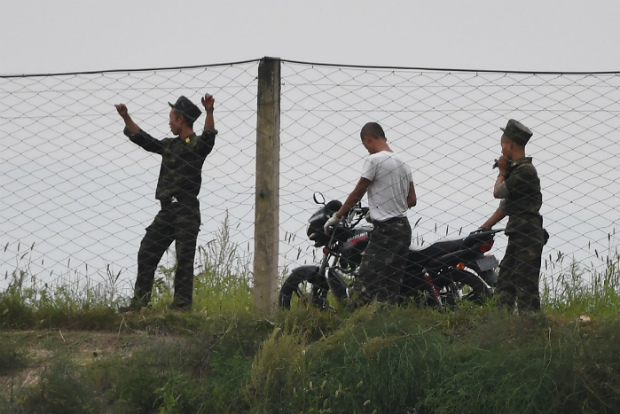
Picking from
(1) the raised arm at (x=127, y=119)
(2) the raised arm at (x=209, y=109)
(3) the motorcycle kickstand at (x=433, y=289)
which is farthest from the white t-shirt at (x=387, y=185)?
(1) the raised arm at (x=127, y=119)

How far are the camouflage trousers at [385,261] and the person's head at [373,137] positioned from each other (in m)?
0.54

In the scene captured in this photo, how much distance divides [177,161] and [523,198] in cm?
270

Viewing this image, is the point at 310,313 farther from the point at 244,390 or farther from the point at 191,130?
the point at 191,130

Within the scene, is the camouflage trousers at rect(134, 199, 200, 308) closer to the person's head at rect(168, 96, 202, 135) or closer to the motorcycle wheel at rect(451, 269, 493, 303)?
the person's head at rect(168, 96, 202, 135)

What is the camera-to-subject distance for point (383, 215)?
27.6 feet

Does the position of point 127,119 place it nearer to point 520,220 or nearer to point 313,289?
point 313,289

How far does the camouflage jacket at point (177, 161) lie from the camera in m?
8.91

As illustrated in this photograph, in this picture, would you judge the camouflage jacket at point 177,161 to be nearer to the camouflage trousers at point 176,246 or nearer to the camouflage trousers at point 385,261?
the camouflage trousers at point 176,246

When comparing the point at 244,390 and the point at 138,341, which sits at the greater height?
the point at 138,341

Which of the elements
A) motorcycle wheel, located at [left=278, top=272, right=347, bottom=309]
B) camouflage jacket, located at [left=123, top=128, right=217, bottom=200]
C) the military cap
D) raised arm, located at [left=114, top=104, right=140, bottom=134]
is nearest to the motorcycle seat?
motorcycle wheel, located at [left=278, top=272, right=347, bottom=309]

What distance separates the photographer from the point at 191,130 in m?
9.14

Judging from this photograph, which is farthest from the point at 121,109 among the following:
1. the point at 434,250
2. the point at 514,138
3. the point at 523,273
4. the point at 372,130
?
the point at 523,273

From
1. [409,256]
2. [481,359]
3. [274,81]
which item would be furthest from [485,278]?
[274,81]

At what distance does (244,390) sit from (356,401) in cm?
70
